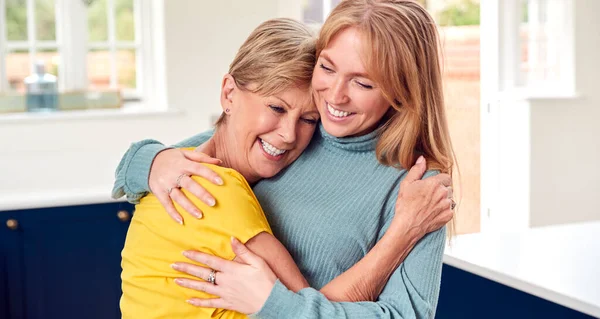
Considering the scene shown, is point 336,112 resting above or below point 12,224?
above

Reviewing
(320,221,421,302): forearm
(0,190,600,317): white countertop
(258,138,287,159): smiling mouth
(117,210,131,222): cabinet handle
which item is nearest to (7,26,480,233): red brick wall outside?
(117,210,131,222): cabinet handle

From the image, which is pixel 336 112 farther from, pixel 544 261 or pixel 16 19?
pixel 16 19

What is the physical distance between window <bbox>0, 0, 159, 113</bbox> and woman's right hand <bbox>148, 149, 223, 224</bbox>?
4.12 meters

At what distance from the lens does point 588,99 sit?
6.53 metres

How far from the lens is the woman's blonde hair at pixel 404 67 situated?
63.7 inches

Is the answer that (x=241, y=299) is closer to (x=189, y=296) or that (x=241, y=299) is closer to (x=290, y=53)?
(x=189, y=296)

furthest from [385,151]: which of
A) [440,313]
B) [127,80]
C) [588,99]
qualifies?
[588,99]

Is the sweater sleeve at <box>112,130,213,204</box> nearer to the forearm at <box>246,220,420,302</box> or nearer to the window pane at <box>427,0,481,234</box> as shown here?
the forearm at <box>246,220,420,302</box>

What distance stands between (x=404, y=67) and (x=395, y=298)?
1.45 feet

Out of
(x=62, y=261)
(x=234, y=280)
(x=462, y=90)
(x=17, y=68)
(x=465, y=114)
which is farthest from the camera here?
(x=462, y=90)

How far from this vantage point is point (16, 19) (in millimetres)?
5871

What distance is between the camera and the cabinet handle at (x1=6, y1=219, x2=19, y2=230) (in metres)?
2.99

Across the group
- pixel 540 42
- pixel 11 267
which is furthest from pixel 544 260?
pixel 540 42

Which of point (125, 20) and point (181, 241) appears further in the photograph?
point (125, 20)
